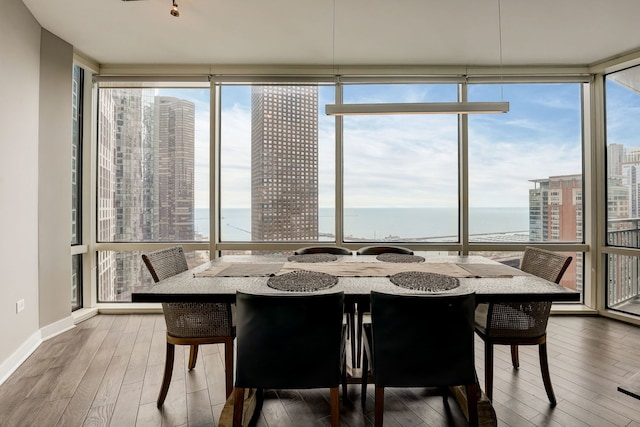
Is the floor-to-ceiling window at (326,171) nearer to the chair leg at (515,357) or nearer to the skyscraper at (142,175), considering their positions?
the skyscraper at (142,175)

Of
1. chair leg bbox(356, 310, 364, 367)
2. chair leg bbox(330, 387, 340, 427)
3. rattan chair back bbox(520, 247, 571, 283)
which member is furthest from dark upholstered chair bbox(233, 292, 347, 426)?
rattan chair back bbox(520, 247, 571, 283)

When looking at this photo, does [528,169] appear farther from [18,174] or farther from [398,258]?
[18,174]

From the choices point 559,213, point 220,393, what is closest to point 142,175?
point 220,393

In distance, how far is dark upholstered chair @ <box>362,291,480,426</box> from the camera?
142 cm

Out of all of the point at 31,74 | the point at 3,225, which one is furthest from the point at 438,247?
the point at 31,74

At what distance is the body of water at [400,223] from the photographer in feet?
12.3

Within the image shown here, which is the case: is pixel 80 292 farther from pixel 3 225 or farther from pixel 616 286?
pixel 616 286

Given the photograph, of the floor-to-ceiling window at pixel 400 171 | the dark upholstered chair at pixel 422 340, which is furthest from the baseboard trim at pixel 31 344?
the floor-to-ceiling window at pixel 400 171

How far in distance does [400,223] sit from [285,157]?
1.64 m

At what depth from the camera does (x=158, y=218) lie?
148 inches

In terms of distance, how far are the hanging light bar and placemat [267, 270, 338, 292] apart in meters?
1.25

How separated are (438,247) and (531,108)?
2.04 m

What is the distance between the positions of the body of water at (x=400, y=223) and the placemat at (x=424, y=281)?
1.77 m

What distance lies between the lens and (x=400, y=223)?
382 cm
